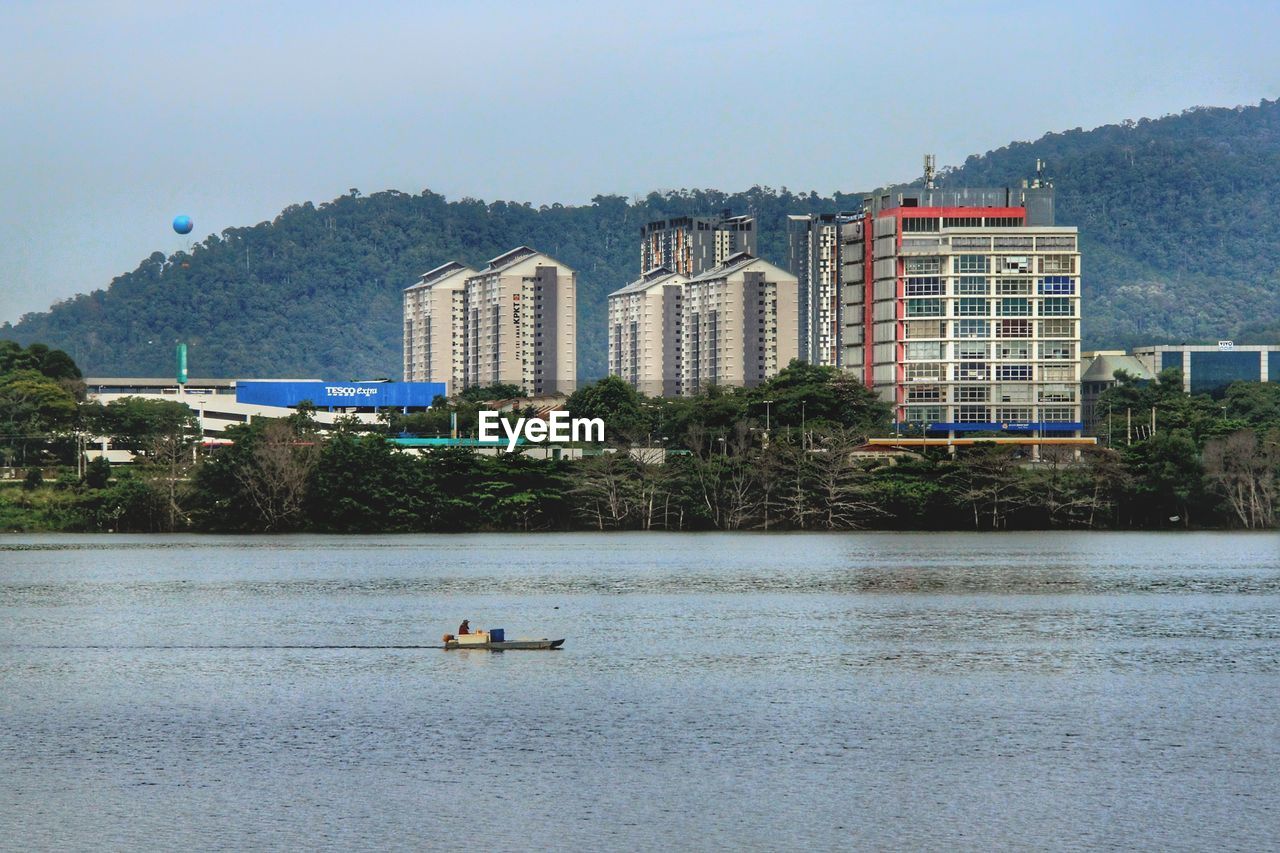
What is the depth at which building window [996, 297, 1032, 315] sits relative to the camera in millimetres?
140500

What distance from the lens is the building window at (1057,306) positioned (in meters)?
141

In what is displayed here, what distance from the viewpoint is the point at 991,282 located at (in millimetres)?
139875

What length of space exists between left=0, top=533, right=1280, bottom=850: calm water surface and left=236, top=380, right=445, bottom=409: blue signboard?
351ft

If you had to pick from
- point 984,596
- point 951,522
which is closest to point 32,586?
point 984,596

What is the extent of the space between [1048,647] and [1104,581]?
76.0ft

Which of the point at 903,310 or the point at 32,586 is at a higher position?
the point at 903,310

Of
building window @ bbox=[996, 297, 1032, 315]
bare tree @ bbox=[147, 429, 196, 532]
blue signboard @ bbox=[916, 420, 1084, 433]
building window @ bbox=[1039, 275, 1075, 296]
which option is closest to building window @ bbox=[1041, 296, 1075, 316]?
building window @ bbox=[1039, 275, 1075, 296]

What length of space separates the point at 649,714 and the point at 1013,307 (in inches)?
4292

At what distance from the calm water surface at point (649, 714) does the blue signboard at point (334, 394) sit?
107m

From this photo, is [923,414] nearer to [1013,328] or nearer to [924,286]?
[1013,328]

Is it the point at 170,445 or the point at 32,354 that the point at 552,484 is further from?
the point at 32,354

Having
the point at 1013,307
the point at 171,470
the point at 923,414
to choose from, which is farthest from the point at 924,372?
the point at 171,470
